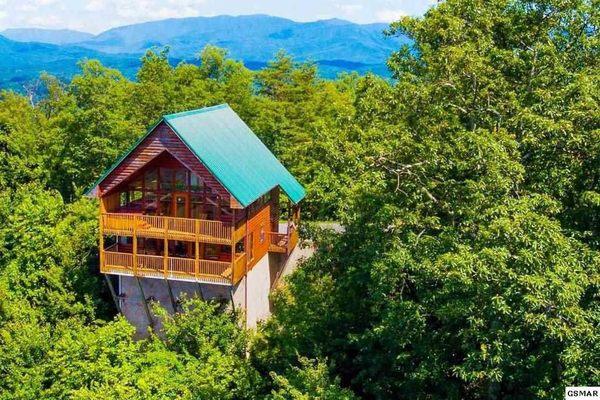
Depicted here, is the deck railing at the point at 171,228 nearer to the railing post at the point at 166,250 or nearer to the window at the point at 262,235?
the railing post at the point at 166,250

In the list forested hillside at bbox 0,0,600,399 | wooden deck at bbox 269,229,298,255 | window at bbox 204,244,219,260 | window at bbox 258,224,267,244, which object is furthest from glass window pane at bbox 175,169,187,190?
wooden deck at bbox 269,229,298,255

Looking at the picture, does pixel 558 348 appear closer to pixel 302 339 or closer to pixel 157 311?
pixel 302 339

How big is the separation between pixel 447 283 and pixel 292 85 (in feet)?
115

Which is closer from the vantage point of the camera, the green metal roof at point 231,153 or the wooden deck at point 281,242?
the green metal roof at point 231,153

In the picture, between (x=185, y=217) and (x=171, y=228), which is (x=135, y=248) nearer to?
(x=171, y=228)

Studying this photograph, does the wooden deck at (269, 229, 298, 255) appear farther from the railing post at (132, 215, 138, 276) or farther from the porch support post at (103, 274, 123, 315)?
the porch support post at (103, 274, 123, 315)

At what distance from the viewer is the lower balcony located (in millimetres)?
23656

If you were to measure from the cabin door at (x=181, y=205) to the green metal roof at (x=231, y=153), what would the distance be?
2525 millimetres

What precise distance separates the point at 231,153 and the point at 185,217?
3421 mm

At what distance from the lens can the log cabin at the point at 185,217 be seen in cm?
2341

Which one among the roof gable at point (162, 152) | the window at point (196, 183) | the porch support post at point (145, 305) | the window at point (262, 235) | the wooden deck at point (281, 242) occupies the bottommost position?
the porch support post at point (145, 305)

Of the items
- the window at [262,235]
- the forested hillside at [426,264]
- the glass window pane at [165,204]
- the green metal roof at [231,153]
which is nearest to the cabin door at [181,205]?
the glass window pane at [165,204]

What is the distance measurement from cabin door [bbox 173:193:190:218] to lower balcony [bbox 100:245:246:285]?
201 centimetres

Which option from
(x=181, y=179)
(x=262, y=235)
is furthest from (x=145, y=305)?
(x=262, y=235)
